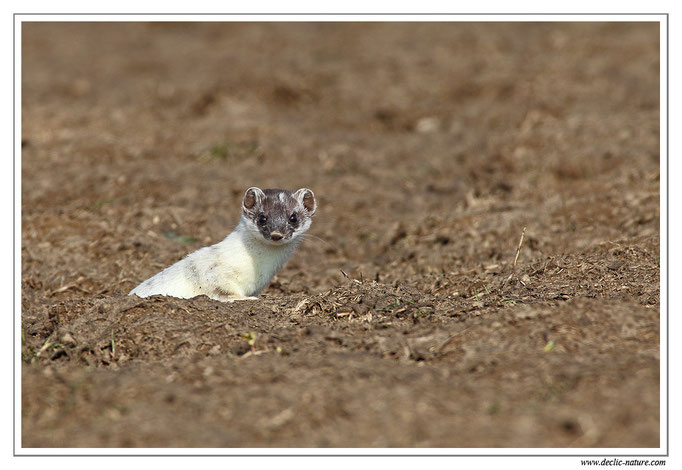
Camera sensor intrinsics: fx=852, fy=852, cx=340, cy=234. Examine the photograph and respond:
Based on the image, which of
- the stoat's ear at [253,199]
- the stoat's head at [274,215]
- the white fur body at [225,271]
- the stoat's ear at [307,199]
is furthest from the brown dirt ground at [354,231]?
the stoat's ear at [253,199]

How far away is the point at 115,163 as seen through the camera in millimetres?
13461

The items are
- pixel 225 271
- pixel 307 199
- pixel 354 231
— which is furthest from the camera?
pixel 354 231

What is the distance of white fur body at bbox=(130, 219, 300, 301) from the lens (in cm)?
803

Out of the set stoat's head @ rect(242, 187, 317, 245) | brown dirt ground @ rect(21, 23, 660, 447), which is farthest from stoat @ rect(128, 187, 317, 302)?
brown dirt ground @ rect(21, 23, 660, 447)

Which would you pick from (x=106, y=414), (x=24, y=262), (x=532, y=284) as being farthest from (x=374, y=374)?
(x=24, y=262)

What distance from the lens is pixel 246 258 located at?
823 centimetres

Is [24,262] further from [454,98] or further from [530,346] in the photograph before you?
[454,98]

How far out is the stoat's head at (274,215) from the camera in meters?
8.12

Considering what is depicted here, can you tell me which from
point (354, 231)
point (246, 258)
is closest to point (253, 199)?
point (246, 258)

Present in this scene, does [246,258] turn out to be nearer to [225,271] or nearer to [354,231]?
[225,271]

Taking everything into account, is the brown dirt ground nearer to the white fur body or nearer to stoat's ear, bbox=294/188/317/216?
the white fur body

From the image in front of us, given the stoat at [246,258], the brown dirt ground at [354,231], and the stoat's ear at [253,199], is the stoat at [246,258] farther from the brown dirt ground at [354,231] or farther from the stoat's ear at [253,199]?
the brown dirt ground at [354,231]

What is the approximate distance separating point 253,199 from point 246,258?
23.6 inches

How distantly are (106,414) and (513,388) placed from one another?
2.51m
